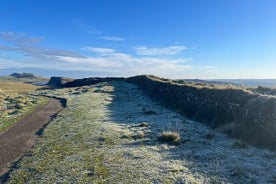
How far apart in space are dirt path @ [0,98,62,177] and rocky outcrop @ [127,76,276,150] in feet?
50.9

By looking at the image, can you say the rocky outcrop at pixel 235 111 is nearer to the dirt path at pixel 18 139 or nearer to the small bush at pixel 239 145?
the small bush at pixel 239 145

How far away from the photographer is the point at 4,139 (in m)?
23.8

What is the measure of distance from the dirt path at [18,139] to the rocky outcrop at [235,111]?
15519 mm

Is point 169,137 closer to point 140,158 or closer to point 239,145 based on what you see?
point 140,158

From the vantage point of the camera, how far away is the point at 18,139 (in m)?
23.5

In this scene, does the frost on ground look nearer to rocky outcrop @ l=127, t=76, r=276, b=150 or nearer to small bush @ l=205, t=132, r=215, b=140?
small bush @ l=205, t=132, r=215, b=140

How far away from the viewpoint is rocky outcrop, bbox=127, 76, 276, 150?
66.1 feet

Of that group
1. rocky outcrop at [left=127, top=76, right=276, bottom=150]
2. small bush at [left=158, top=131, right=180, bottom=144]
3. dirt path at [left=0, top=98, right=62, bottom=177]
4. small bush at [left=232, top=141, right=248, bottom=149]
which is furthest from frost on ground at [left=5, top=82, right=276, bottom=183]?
rocky outcrop at [left=127, top=76, right=276, bottom=150]

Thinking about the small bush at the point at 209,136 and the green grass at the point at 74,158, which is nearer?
the green grass at the point at 74,158

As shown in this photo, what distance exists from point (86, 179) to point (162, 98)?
3631 cm

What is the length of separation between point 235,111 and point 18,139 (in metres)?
18.5

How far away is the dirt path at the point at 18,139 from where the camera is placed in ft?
59.8

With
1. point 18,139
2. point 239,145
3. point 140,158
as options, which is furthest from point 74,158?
point 239,145

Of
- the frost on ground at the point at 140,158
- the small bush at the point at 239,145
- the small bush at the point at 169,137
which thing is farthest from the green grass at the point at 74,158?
the small bush at the point at 239,145
